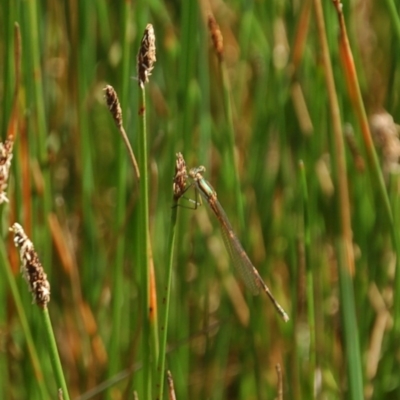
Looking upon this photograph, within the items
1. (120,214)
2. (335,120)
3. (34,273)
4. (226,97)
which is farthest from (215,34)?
(34,273)

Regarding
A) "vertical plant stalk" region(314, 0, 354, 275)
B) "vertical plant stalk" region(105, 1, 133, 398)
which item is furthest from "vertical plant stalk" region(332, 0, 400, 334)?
"vertical plant stalk" region(105, 1, 133, 398)

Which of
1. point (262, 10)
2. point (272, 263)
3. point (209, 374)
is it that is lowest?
point (209, 374)

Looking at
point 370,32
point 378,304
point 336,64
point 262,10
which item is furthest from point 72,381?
point 370,32

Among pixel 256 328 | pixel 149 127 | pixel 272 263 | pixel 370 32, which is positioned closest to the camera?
pixel 256 328

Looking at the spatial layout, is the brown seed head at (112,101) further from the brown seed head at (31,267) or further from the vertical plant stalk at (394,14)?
the vertical plant stalk at (394,14)

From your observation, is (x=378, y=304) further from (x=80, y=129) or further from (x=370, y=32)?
(x=370, y=32)

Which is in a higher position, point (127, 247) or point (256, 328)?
point (127, 247)
